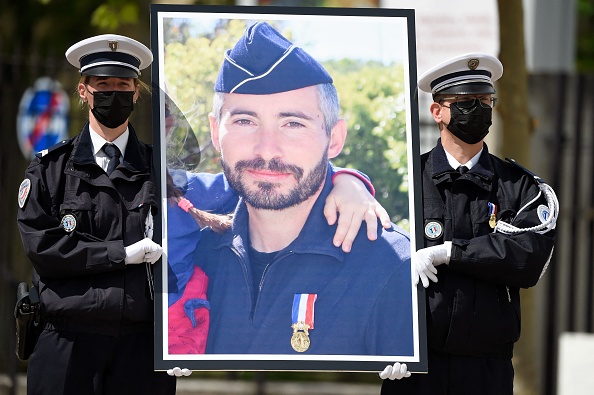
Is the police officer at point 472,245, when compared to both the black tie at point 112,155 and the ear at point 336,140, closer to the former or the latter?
the ear at point 336,140

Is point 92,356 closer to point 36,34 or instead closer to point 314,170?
point 314,170

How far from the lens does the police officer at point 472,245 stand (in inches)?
187

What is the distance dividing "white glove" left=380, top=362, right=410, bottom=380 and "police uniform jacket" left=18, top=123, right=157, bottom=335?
1073mm

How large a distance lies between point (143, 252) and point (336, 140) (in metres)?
1.05

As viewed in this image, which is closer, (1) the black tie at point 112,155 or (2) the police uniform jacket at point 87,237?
(2) the police uniform jacket at point 87,237

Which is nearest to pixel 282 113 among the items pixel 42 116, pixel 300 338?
pixel 300 338

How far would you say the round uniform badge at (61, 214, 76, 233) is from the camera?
186 inches

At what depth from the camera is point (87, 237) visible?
4.72 metres

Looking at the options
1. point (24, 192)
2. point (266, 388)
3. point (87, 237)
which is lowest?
point (266, 388)

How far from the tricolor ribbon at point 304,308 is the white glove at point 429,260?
474 millimetres

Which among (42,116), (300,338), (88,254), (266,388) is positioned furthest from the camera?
→ (266,388)

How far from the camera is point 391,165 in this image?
5.00 m

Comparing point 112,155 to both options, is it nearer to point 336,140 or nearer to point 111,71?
point 111,71

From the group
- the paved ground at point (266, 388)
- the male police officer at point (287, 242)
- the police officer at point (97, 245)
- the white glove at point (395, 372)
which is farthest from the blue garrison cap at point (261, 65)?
the paved ground at point (266, 388)
